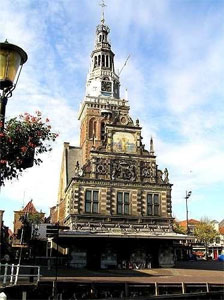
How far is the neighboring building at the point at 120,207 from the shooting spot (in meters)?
28.3

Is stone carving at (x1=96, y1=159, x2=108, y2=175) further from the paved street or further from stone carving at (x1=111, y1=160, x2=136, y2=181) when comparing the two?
the paved street

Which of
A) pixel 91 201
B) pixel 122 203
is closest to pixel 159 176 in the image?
pixel 122 203

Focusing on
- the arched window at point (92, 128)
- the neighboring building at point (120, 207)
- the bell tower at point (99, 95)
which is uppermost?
the bell tower at point (99, 95)

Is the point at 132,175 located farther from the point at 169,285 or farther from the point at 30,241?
the point at 169,285

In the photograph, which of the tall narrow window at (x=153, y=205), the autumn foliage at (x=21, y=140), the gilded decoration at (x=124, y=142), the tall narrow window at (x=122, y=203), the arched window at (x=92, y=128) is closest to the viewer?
the autumn foliage at (x=21, y=140)

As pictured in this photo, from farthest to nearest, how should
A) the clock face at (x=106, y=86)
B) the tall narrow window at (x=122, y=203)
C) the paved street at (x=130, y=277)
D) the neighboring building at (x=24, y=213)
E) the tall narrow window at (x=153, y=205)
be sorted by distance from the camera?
1. the neighboring building at (x=24, y=213)
2. the clock face at (x=106, y=86)
3. the tall narrow window at (x=153, y=205)
4. the tall narrow window at (x=122, y=203)
5. the paved street at (x=130, y=277)

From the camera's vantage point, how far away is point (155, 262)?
2958 centimetres

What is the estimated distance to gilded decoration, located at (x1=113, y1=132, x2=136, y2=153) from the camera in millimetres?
33406

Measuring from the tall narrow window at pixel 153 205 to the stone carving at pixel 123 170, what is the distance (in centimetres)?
243

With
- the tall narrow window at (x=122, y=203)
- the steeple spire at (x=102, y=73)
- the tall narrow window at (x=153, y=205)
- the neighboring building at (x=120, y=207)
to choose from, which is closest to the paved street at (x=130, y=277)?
the neighboring building at (x=120, y=207)

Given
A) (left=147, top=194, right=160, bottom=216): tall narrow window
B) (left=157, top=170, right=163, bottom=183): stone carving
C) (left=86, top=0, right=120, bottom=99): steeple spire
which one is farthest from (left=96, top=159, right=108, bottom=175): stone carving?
(left=86, top=0, right=120, bottom=99): steeple spire

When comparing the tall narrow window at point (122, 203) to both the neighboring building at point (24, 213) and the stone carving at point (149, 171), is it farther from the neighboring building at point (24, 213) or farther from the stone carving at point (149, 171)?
the neighboring building at point (24, 213)

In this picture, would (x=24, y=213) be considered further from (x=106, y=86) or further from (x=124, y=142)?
(x=124, y=142)

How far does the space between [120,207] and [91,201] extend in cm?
274
